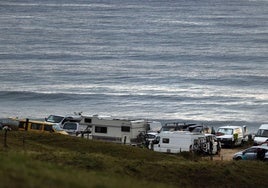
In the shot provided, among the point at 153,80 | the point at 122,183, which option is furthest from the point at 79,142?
the point at 153,80

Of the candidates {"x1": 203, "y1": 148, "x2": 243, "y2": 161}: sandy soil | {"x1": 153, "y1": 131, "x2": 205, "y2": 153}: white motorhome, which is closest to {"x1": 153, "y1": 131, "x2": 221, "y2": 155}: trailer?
{"x1": 153, "y1": 131, "x2": 205, "y2": 153}: white motorhome

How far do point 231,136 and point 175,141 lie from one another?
22.2 ft

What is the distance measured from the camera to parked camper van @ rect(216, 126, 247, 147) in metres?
45.5

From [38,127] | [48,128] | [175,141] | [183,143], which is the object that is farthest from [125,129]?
[38,127]

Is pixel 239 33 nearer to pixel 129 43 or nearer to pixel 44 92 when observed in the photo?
pixel 129 43

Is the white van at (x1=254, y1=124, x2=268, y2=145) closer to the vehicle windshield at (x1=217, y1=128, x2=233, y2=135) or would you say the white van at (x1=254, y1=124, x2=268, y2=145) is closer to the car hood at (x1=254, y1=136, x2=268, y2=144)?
the car hood at (x1=254, y1=136, x2=268, y2=144)

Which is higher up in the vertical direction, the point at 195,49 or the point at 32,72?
the point at 195,49

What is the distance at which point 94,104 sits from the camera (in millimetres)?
77938

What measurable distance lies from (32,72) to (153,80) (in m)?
17.6

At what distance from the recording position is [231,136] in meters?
45.9

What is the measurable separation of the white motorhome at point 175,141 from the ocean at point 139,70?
28032mm

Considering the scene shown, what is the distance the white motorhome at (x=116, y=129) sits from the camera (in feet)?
142

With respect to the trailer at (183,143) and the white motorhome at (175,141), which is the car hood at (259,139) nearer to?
the trailer at (183,143)

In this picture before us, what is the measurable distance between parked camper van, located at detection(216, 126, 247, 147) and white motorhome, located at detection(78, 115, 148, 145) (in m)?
4.68
